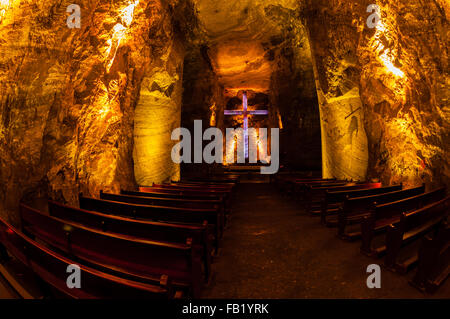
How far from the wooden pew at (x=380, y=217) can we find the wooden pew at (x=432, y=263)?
65 cm

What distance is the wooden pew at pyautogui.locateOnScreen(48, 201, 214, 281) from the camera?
209 centimetres

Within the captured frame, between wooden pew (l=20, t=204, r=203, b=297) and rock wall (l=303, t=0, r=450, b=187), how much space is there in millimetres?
5267

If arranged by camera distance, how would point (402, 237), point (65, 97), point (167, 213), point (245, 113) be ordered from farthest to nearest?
point (245, 113), point (65, 97), point (167, 213), point (402, 237)

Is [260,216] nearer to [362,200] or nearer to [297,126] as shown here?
[362,200]

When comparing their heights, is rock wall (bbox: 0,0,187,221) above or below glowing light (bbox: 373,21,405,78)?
below

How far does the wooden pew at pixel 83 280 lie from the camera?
3.77 ft

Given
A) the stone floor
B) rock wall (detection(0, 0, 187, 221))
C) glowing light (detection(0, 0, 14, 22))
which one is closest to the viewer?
the stone floor

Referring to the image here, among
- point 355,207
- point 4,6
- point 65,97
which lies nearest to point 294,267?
point 355,207

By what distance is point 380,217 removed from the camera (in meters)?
2.93

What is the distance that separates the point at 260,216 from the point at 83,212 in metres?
3.78

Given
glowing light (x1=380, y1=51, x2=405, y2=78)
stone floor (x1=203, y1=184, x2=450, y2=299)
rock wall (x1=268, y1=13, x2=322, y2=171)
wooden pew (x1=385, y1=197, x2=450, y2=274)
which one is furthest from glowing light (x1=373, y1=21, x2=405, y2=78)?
rock wall (x1=268, y1=13, x2=322, y2=171)

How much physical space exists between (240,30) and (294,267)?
40.1ft

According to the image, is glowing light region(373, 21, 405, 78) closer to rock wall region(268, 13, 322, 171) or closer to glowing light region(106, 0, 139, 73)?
glowing light region(106, 0, 139, 73)

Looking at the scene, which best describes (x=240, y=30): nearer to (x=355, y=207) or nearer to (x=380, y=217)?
(x=355, y=207)
